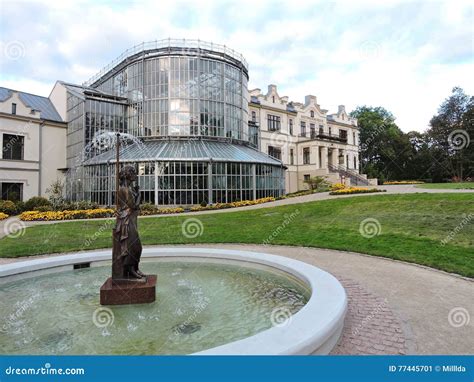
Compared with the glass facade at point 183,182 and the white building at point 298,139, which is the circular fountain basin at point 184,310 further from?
the white building at point 298,139

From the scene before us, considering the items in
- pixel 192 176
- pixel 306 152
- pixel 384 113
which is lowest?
pixel 192 176

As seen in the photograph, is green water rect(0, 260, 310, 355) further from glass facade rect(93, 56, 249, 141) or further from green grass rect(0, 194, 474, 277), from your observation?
glass facade rect(93, 56, 249, 141)

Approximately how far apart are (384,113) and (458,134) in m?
26.8

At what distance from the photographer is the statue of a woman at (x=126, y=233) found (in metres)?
6.33

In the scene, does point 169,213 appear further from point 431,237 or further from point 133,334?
point 133,334

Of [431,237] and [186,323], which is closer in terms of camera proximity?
[186,323]

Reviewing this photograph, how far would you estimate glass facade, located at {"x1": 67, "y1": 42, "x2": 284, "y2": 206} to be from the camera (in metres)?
28.2

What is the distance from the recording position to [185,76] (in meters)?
32.3

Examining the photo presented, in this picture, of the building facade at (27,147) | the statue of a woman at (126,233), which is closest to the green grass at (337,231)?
the statue of a woman at (126,233)

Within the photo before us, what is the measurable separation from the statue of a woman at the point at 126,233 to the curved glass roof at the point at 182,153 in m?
20.8

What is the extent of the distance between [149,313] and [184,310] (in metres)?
0.64

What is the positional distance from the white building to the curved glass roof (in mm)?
13164

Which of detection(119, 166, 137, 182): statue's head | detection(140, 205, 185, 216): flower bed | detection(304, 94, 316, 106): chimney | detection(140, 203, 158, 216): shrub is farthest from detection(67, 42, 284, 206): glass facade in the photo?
detection(119, 166, 137, 182): statue's head
